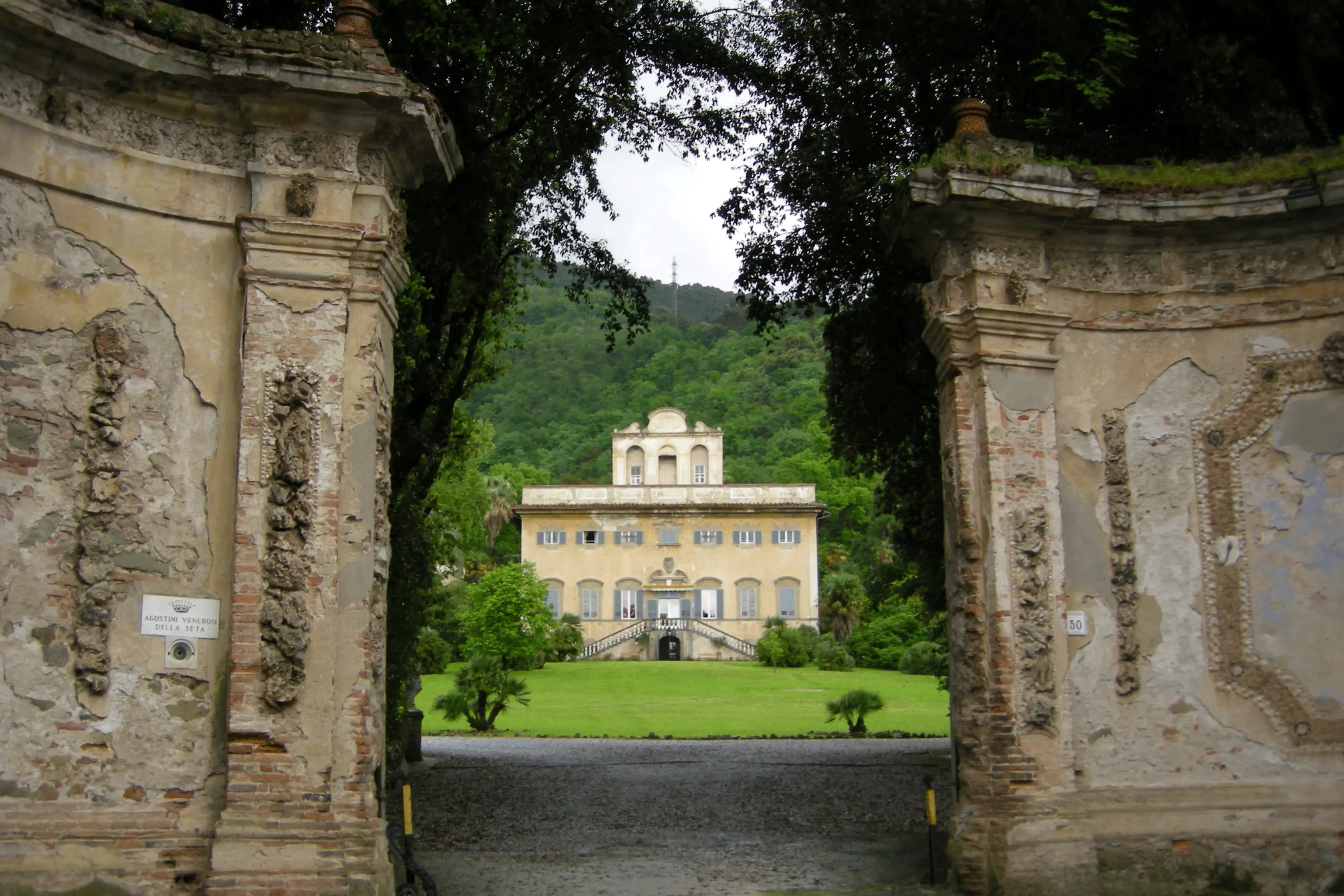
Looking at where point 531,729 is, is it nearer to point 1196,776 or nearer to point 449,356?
point 449,356

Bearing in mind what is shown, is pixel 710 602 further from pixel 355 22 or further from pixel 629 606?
pixel 355 22

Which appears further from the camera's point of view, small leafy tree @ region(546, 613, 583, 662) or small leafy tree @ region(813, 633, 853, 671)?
small leafy tree @ region(546, 613, 583, 662)

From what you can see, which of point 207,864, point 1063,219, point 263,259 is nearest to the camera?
point 207,864

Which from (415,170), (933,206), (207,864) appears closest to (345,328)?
(415,170)

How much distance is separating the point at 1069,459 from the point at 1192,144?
A: 5.24 metres

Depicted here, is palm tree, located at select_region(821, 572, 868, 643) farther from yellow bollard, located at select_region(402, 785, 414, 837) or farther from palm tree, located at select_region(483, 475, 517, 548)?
yellow bollard, located at select_region(402, 785, 414, 837)

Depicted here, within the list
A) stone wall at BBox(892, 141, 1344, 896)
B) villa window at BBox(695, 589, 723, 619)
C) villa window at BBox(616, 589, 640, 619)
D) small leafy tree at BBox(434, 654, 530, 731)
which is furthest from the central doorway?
stone wall at BBox(892, 141, 1344, 896)

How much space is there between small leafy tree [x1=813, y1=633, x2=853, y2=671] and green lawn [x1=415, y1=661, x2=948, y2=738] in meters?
0.40

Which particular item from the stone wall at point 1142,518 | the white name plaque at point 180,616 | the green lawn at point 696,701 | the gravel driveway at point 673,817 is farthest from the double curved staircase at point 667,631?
the white name plaque at point 180,616

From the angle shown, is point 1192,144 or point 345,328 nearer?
point 345,328

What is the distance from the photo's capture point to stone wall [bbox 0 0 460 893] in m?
7.09

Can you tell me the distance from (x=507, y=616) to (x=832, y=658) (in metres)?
12.1

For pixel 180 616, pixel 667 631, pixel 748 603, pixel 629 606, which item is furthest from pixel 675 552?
pixel 180 616

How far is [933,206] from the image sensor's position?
9.05 m
